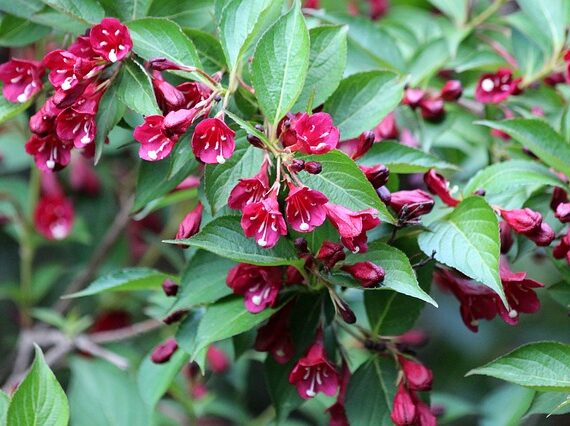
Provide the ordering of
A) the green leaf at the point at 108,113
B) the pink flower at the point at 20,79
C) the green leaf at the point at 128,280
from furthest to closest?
the green leaf at the point at 128,280, the pink flower at the point at 20,79, the green leaf at the point at 108,113

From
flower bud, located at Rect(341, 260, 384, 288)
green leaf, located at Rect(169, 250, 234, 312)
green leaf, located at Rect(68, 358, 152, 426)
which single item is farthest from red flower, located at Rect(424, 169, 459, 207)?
green leaf, located at Rect(68, 358, 152, 426)

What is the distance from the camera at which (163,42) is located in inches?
47.5

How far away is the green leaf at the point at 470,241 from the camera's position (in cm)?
111

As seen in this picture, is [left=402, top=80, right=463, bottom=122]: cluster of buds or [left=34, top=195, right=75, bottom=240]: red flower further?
[left=34, top=195, right=75, bottom=240]: red flower

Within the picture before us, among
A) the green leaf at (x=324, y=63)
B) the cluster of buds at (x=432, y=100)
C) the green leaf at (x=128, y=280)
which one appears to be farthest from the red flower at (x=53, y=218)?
the green leaf at (x=324, y=63)

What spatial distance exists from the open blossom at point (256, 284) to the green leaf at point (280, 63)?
0.74 ft

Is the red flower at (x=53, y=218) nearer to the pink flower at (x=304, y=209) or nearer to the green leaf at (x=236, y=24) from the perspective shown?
the green leaf at (x=236, y=24)

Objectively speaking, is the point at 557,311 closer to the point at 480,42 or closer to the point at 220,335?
the point at 480,42

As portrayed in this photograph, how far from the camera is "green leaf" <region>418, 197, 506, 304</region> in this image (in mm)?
1111

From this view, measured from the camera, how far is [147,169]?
1314mm

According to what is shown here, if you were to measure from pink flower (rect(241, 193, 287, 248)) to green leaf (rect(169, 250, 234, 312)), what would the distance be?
225 mm

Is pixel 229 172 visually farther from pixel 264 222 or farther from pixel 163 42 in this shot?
pixel 163 42

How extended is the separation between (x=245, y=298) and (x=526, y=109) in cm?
82

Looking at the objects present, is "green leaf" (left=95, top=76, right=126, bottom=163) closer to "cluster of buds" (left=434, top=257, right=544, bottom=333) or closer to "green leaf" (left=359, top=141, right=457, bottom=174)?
"green leaf" (left=359, top=141, right=457, bottom=174)
